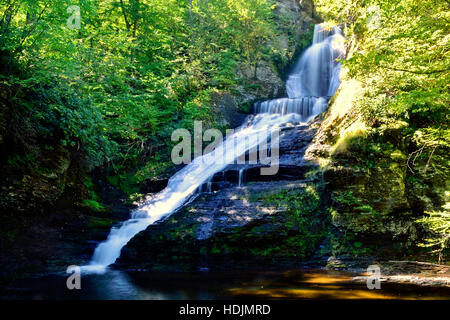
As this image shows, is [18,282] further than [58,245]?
No

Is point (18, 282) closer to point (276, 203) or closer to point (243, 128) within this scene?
point (276, 203)

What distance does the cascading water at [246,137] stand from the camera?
928cm

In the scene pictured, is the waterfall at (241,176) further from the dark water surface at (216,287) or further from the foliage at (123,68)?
the foliage at (123,68)

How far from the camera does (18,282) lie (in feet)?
20.4

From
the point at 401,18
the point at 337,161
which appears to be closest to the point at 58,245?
the point at 337,161

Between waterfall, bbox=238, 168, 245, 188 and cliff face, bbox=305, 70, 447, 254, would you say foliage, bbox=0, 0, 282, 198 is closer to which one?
waterfall, bbox=238, 168, 245, 188

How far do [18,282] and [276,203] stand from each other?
6.21 metres

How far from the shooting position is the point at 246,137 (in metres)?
14.3

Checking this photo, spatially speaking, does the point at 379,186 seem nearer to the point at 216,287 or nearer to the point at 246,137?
the point at 216,287

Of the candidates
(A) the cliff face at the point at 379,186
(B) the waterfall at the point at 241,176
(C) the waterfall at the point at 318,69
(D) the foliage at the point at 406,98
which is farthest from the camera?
(C) the waterfall at the point at 318,69

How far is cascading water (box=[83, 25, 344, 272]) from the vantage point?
365 inches

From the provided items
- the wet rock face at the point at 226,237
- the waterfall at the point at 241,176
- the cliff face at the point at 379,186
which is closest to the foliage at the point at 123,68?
the wet rock face at the point at 226,237

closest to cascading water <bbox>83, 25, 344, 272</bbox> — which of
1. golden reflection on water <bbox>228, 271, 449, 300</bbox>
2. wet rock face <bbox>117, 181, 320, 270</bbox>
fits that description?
wet rock face <bbox>117, 181, 320, 270</bbox>

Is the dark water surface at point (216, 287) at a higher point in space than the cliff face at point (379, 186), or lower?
lower
